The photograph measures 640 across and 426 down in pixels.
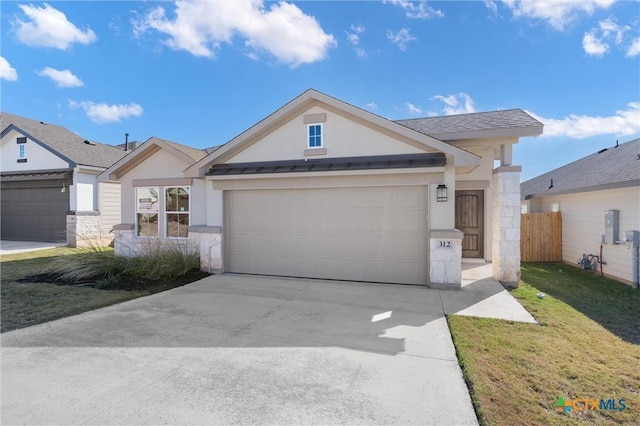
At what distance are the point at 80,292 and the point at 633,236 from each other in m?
13.4

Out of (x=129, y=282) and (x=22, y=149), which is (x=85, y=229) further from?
(x=129, y=282)

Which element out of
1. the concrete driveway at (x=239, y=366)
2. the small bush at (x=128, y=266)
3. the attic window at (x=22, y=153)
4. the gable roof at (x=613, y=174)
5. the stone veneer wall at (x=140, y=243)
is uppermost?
the attic window at (x=22, y=153)

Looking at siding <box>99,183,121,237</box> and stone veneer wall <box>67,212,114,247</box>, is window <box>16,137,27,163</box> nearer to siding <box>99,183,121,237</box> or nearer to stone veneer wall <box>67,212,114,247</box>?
siding <box>99,183,121,237</box>

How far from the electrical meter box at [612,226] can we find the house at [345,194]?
3.56 metres

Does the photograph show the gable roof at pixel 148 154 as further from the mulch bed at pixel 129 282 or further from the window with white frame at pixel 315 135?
the window with white frame at pixel 315 135

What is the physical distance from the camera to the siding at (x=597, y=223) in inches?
336

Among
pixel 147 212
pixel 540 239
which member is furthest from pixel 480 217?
pixel 147 212

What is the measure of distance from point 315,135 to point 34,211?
16.0 meters

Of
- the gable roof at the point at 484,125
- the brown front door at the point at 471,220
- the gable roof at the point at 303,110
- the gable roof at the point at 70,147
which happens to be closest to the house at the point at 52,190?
the gable roof at the point at 70,147

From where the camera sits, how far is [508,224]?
7.64 m

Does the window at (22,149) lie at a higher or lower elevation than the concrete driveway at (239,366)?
higher

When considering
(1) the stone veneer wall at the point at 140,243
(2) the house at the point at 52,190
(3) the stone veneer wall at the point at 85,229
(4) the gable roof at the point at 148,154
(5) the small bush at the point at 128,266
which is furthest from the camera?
(2) the house at the point at 52,190

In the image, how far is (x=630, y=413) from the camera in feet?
9.58

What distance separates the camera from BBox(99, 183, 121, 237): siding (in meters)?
15.6
